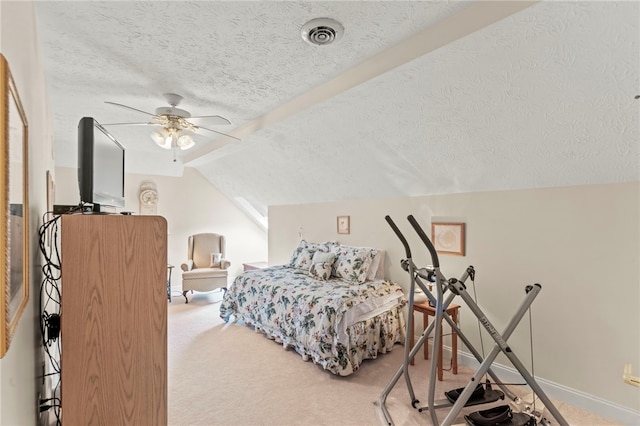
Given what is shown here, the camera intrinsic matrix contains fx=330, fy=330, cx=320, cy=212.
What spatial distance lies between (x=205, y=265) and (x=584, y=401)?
5.46 m

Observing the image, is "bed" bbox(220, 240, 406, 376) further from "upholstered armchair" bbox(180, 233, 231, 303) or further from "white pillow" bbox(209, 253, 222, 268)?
"white pillow" bbox(209, 253, 222, 268)

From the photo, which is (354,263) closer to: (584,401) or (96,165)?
(584,401)

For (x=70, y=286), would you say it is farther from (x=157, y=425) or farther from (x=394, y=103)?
(x=394, y=103)

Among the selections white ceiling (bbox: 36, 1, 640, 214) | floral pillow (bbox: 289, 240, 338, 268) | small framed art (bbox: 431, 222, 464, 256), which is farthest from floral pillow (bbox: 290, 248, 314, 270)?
small framed art (bbox: 431, 222, 464, 256)

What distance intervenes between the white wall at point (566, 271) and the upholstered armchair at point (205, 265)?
3.84 m

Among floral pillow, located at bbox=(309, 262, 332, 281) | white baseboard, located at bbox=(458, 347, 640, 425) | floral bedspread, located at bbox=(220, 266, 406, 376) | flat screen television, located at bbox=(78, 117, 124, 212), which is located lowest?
white baseboard, located at bbox=(458, 347, 640, 425)

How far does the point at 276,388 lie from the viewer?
2.70 metres

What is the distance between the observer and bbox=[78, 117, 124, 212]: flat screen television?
148 cm

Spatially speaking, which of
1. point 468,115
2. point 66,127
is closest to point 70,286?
point 468,115

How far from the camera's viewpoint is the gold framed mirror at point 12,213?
2.48 ft

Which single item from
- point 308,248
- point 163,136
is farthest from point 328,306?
point 163,136

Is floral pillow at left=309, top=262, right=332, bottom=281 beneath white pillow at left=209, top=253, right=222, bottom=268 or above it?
above

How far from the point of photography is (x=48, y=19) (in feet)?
5.87

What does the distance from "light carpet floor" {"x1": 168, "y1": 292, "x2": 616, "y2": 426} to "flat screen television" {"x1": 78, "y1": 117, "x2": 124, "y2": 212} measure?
63.6 inches
